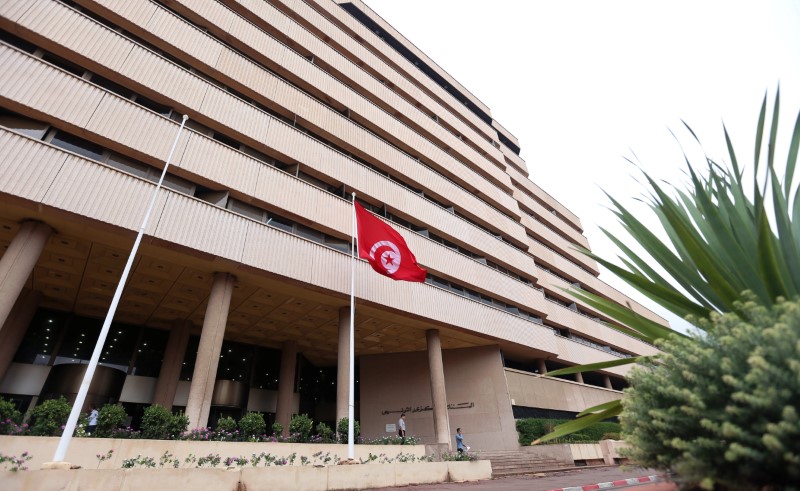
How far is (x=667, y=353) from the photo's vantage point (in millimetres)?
3078

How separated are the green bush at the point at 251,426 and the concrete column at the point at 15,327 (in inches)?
395

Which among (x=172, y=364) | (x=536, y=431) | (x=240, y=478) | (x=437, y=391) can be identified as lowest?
(x=240, y=478)

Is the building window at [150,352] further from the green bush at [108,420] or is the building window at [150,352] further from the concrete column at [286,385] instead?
the green bush at [108,420]

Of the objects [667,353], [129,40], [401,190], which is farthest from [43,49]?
[667,353]

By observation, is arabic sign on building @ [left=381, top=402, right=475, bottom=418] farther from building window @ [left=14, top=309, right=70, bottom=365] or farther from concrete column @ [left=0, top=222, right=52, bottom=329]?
concrete column @ [left=0, top=222, right=52, bottom=329]

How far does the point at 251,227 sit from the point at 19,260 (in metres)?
6.10

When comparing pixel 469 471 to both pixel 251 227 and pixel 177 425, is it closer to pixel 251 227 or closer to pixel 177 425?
pixel 177 425

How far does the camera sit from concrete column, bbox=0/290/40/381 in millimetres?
14254

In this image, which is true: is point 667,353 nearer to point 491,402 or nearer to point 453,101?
point 491,402

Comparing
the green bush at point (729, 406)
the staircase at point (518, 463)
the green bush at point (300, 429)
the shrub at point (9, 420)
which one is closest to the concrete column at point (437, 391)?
the staircase at point (518, 463)

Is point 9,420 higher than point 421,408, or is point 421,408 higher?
point 421,408

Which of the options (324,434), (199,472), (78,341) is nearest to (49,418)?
(199,472)

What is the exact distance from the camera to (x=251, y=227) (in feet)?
45.8

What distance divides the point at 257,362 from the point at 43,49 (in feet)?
52.9
